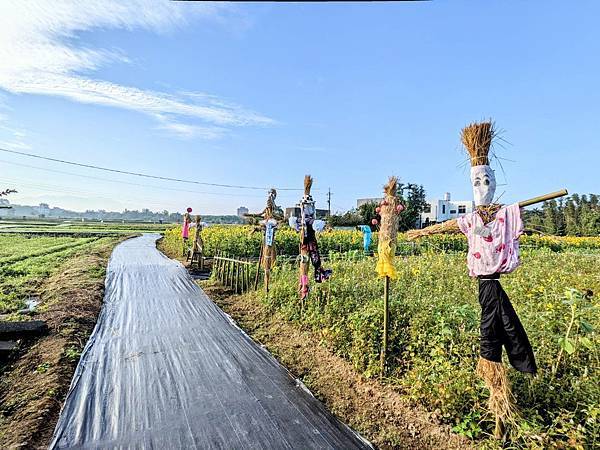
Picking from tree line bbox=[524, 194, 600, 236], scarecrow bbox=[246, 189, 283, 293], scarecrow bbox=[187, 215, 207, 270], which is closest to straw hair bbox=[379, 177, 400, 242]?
scarecrow bbox=[246, 189, 283, 293]

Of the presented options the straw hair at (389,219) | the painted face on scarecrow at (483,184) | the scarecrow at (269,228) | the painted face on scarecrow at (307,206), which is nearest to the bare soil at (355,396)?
the scarecrow at (269,228)

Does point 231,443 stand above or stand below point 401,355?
below

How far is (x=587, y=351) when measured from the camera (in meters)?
3.54

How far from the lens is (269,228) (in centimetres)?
739

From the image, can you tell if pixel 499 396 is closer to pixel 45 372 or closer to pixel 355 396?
pixel 355 396

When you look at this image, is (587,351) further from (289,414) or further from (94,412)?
(94,412)

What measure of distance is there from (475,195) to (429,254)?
24.0 feet

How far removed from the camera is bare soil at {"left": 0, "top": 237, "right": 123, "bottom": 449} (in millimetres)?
3221

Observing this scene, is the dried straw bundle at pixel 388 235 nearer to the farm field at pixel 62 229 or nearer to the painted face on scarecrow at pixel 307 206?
the painted face on scarecrow at pixel 307 206

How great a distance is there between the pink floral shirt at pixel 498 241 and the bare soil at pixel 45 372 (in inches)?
160

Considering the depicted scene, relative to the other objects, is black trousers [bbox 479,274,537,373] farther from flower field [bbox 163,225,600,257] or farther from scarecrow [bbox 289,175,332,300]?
flower field [bbox 163,225,600,257]

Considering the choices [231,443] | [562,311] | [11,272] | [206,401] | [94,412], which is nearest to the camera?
[231,443]

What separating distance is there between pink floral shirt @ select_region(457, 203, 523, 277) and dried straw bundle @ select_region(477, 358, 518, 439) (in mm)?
806

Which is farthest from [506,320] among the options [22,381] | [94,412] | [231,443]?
[22,381]
